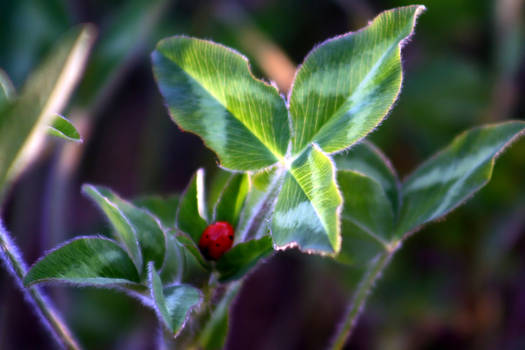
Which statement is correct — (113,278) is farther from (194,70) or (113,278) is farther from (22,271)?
(194,70)

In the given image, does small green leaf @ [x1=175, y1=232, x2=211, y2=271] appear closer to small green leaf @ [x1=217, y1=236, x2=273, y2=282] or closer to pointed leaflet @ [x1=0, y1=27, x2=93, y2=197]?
small green leaf @ [x1=217, y1=236, x2=273, y2=282]

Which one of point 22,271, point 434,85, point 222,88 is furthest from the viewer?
point 434,85

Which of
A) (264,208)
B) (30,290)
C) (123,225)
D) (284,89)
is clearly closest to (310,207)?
(264,208)

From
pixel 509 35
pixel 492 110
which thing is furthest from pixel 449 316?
pixel 509 35

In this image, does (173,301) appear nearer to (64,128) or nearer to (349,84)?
(64,128)

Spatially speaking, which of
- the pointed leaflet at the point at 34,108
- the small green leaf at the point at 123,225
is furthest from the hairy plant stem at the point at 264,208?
the pointed leaflet at the point at 34,108

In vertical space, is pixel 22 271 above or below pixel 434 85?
above

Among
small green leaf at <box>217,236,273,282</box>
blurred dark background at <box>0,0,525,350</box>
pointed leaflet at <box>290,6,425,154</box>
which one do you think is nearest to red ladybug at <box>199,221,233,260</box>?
small green leaf at <box>217,236,273,282</box>
